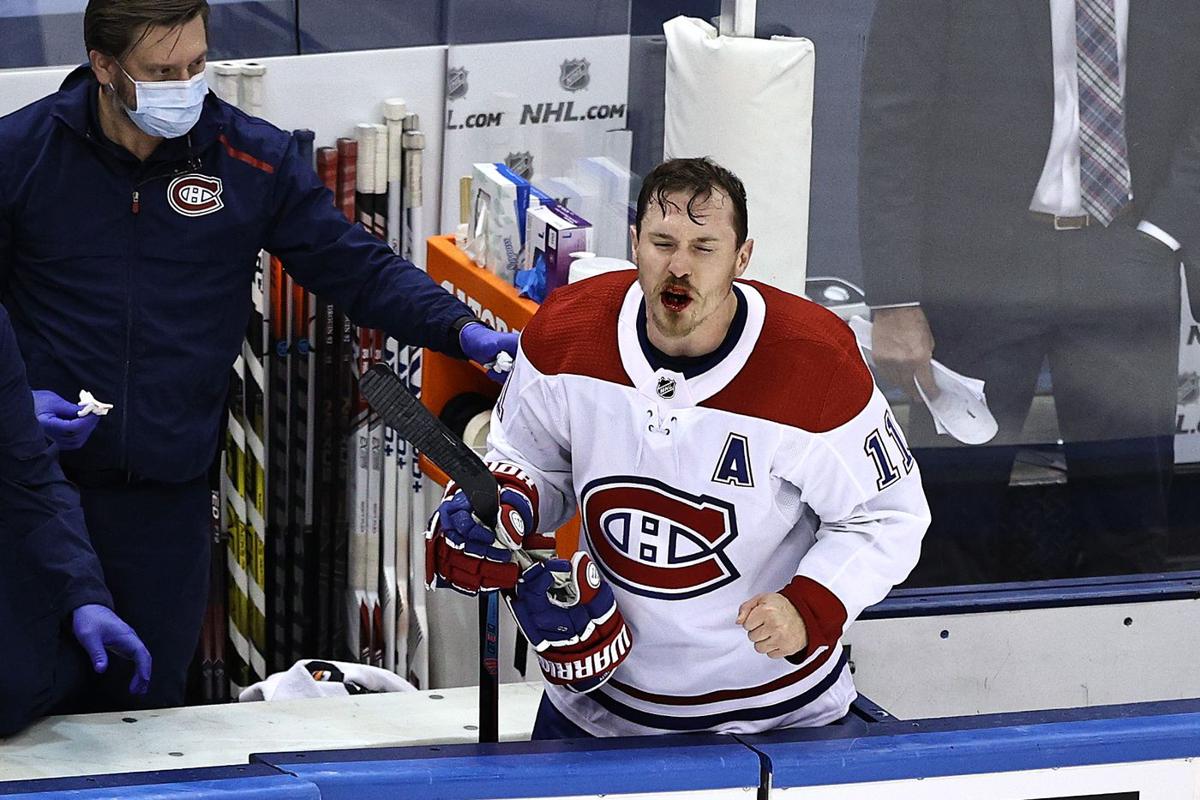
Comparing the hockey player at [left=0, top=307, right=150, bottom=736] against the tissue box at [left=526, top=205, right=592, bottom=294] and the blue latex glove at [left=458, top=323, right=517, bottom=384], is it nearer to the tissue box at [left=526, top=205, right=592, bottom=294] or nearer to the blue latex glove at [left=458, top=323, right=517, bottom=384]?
the blue latex glove at [left=458, top=323, right=517, bottom=384]

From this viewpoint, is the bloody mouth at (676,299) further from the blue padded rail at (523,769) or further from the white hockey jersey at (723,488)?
the blue padded rail at (523,769)

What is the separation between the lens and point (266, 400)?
15.7ft

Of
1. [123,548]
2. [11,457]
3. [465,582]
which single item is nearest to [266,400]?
[123,548]

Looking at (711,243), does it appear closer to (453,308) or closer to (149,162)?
(453,308)

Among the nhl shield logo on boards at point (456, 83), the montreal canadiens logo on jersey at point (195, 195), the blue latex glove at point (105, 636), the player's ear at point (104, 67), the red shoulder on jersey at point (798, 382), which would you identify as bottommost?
the blue latex glove at point (105, 636)

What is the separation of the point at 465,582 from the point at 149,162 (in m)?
1.23

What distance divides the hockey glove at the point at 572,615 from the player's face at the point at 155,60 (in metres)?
1.25

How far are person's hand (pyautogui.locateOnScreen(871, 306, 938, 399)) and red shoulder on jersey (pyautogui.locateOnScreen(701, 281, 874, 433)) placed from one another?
1.67 m

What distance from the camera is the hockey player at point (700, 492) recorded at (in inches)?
98.9

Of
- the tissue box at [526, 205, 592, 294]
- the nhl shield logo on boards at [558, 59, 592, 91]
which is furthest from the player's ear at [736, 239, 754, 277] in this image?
the nhl shield logo on boards at [558, 59, 592, 91]

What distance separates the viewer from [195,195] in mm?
3346

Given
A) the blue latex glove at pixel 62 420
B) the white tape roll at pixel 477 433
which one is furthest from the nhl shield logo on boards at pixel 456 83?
the blue latex glove at pixel 62 420

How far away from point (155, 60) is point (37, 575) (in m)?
0.93

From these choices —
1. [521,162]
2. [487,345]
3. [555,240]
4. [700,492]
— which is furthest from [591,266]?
[521,162]
